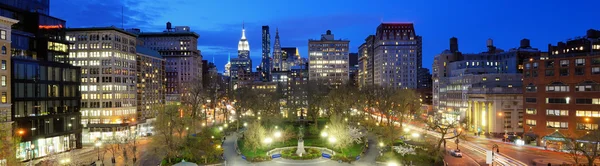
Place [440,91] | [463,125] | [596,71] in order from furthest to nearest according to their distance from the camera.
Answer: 1. [440,91]
2. [463,125]
3. [596,71]

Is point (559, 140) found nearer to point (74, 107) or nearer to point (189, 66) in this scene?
point (74, 107)

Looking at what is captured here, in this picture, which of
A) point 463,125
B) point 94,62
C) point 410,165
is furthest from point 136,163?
point 463,125

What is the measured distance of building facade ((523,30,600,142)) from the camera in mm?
76125

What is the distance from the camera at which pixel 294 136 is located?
255 ft

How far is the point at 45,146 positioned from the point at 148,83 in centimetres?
5843

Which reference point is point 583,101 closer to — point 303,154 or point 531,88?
point 531,88

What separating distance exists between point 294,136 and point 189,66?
12250 cm

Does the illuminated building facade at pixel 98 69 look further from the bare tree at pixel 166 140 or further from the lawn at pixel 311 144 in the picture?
the lawn at pixel 311 144

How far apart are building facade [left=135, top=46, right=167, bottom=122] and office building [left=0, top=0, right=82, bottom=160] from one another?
36.0 m

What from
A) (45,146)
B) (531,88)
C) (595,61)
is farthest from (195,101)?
(595,61)

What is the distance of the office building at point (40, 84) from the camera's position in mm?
63062

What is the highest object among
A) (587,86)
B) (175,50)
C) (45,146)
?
(175,50)

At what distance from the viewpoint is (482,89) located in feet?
331

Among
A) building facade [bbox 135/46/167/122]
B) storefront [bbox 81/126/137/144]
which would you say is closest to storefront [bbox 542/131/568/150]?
storefront [bbox 81/126/137/144]
